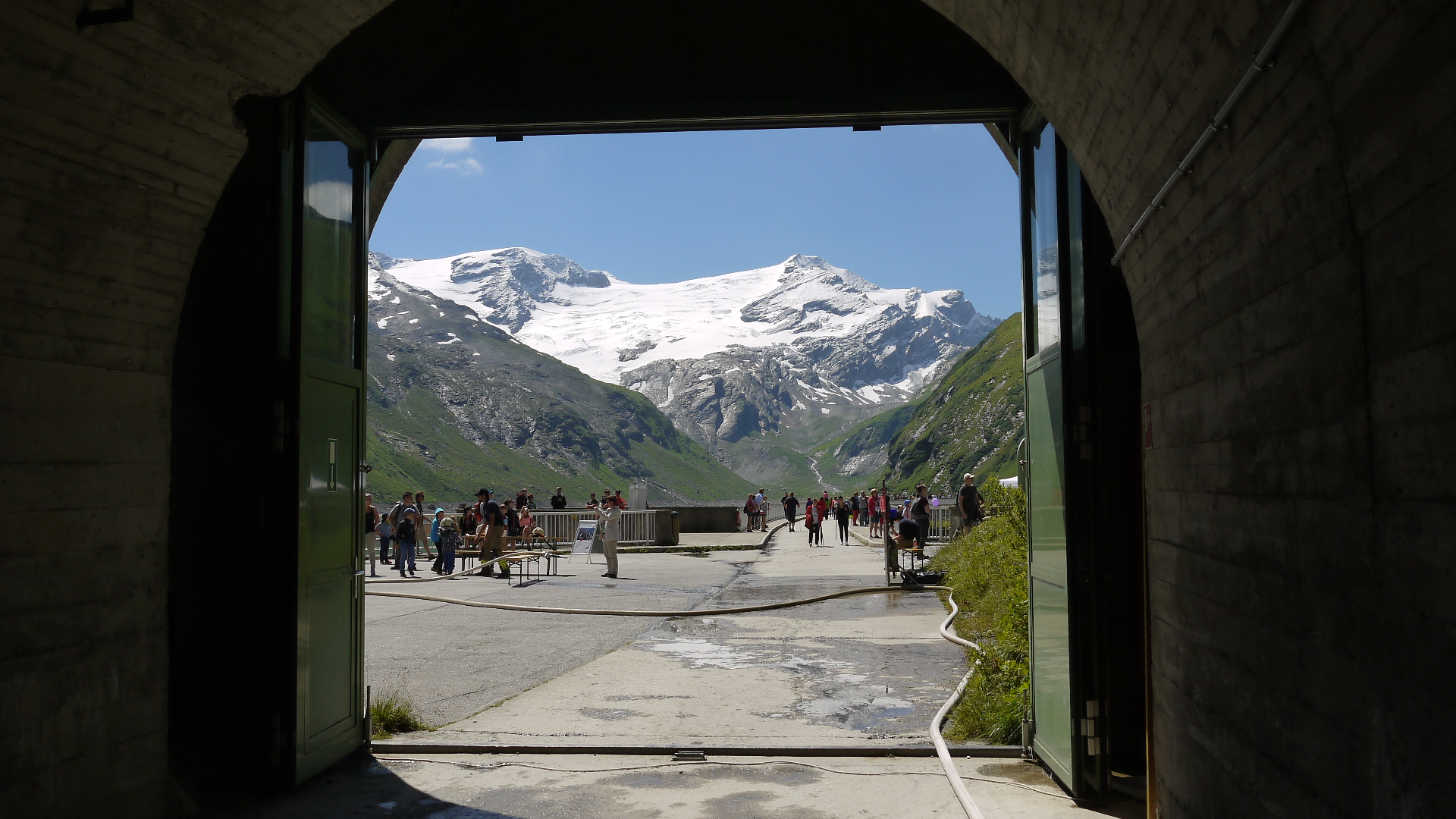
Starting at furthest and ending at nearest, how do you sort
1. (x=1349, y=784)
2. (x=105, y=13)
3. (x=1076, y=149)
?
(x=1076, y=149), (x=105, y=13), (x=1349, y=784)

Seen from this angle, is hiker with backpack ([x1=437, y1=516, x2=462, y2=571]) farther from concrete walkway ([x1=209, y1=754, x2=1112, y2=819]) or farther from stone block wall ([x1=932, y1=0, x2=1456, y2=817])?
stone block wall ([x1=932, y1=0, x2=1456, y2=817])

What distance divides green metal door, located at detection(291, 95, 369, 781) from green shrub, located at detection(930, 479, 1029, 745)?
4.05 m

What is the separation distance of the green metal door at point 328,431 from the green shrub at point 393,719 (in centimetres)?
54

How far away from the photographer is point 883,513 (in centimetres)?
3584

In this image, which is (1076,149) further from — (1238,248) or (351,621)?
(351,621)

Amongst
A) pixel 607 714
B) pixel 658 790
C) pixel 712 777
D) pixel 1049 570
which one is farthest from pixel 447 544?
pixel 1049 570

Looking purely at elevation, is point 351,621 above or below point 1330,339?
below

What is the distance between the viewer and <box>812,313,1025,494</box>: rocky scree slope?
448 ft

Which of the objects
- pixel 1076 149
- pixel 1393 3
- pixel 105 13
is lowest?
pixel 1393 3

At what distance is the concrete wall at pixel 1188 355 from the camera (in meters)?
2.37

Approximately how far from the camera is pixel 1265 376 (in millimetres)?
3217

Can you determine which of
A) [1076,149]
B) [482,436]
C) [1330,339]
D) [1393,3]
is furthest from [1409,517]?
[482,436]

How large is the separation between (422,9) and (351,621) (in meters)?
4.04

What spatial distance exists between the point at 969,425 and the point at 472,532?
13421cm
